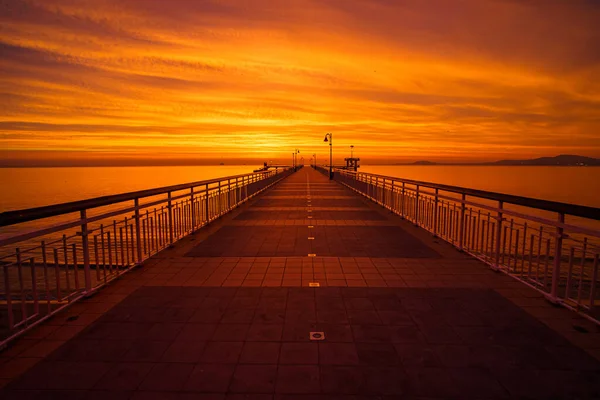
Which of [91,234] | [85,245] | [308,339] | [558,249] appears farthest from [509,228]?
[91,234]

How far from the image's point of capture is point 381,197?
15.7m

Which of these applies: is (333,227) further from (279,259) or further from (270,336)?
(270,336)

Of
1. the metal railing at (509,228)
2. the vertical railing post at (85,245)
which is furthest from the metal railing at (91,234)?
the metal railing at (509,228)

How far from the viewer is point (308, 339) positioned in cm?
371

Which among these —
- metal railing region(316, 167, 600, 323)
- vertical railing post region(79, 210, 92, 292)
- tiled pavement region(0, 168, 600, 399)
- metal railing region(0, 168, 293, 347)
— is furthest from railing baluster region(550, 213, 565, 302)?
vertical railing post region(79, 210, 92, 292)

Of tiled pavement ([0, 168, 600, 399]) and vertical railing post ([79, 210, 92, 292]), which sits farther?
vertical railing post ([79, 210, 92, 292])

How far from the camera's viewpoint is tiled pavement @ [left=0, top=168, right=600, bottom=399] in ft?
9.76

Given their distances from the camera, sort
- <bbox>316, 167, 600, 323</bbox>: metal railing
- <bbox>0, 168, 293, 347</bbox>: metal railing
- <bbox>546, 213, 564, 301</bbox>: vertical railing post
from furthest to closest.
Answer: <bbox>546, 213, 564, 301</bbox>: vertical railing post → <bbox>316, 167, 600, 323</bbox>: metal railing → <bbox>0, 168, 293, 347</bbox>: metal railing

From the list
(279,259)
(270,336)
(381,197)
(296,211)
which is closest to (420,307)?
(270,336)

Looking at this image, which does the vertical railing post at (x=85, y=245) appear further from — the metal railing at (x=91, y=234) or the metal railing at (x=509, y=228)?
the metal railing at (x=509, y=228)

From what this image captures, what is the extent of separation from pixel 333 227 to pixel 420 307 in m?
5.84

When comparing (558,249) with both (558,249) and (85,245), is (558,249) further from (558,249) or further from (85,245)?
(85,245)

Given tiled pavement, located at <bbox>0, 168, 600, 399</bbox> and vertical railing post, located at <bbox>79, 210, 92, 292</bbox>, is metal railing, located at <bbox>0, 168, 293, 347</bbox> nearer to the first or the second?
vertical railing post, located at <bbox>79, 210, 92, 292</bbox>

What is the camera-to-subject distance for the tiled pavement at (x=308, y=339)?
2975mm
